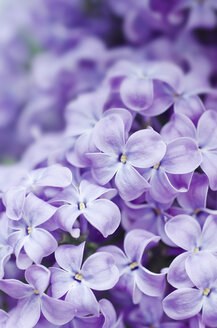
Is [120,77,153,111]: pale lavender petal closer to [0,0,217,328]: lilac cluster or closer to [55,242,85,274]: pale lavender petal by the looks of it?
[0,0,217,328]: lilac cluster

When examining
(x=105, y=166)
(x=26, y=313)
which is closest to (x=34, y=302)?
(x=26, y=313)

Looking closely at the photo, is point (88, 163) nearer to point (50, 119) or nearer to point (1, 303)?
point (1, 303)

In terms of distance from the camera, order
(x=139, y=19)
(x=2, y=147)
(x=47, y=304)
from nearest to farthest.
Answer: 1. (x=47, y=304)
2. (x=139, y=19)
3. (x=2, y=147)

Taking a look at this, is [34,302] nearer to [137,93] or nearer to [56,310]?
[56,310]

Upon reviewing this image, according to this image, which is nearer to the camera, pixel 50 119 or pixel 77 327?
pixel 77 327

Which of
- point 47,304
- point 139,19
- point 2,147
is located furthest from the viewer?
point 2,147

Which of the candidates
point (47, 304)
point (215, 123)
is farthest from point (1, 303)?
point (215, 123)
